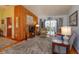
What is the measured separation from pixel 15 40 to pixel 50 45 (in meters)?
1.02

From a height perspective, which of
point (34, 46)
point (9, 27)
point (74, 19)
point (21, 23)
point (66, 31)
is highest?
point (74, 19)

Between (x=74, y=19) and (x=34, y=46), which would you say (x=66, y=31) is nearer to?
(x=74, y=19)

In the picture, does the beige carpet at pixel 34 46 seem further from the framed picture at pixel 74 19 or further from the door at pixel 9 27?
the framed picture at pixel 74 19

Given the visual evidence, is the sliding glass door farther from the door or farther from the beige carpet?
the door

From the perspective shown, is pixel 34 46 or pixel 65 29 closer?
pixel 65 29

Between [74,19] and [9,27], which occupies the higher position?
[74,19]

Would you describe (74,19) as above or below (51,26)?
above

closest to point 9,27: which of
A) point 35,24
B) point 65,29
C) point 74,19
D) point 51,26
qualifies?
point 35,24

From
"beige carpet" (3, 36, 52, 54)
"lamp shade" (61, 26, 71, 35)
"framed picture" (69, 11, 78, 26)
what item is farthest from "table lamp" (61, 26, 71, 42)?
"beige carpet" (3, 36, 52, 54)

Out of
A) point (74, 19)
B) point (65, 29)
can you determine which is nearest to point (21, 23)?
point (65, 29)

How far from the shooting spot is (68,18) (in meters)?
2.76

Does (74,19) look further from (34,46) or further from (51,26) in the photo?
(34,46)

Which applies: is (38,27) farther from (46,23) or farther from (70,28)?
(70,28)
